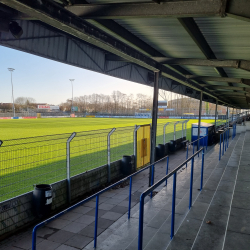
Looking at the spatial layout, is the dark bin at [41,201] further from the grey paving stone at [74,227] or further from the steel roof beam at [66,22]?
the steel roof beam at [66,22]

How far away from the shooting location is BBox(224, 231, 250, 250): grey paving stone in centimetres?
328

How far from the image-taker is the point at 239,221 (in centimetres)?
407

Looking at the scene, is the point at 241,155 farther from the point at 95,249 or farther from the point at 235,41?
the point at 95,249

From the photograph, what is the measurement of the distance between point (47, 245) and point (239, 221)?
3.28m

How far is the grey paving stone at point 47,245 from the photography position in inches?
167

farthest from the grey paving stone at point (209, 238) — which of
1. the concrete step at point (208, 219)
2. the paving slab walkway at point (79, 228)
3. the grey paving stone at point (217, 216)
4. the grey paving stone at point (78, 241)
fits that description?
the grey paving stone at point (78, 241)

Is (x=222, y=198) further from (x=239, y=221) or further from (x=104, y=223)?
(x=104, y=223)

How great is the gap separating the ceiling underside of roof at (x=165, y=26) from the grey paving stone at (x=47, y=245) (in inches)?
139

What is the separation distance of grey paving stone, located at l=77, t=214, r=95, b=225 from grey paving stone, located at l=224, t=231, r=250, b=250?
2.83 metres

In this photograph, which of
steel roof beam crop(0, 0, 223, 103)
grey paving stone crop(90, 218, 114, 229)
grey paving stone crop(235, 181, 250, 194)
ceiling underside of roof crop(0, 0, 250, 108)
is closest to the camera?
steel roof beam crop(0, 0, 223, 103)

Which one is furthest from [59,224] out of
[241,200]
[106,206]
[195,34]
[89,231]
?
[195,34]

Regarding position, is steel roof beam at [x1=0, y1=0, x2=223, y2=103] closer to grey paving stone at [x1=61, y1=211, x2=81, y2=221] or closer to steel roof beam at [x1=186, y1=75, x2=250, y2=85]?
grey paving stone at [x1=61, y1=211, x2=81, y2=221]

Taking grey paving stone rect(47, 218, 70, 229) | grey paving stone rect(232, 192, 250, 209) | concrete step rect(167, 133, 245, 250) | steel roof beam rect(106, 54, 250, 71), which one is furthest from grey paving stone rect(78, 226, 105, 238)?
steel roof beam rect(106, 54, 250, 71)

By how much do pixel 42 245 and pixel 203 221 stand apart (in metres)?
2.81
